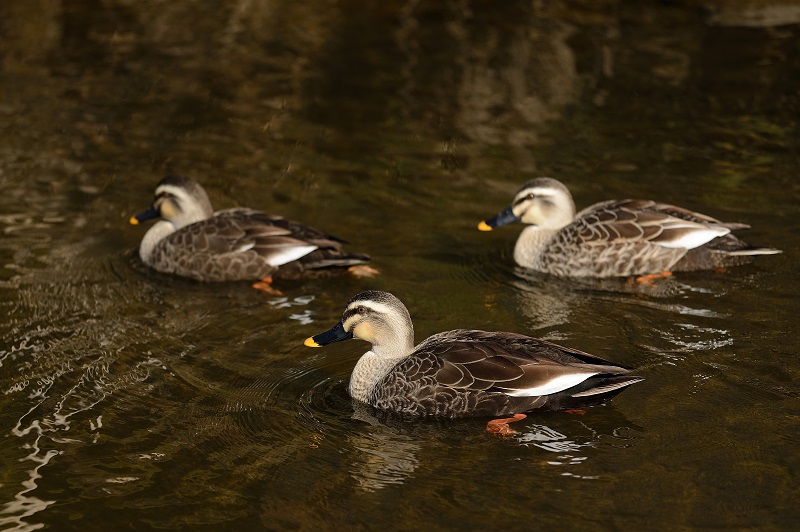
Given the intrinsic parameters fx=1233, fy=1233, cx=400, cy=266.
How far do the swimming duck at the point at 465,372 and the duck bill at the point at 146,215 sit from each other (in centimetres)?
424

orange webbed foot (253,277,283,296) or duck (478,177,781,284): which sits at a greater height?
duck (478,177,781,284)

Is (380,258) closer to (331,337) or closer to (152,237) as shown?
(152,237)

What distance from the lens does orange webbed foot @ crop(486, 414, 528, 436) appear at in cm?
852

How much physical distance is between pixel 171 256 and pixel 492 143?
195 inches

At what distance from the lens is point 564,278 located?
39.8 ft

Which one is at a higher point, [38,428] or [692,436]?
[692,436]

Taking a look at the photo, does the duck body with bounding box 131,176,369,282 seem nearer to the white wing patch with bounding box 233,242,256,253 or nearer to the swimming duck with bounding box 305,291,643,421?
the white wing patch with bounding box 233,242,256,253

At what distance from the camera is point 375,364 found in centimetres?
929

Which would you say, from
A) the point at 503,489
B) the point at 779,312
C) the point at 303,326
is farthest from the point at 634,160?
the point at 503,489

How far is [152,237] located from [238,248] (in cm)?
113

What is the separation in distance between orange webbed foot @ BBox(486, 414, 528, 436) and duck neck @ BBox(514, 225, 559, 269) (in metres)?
3.85

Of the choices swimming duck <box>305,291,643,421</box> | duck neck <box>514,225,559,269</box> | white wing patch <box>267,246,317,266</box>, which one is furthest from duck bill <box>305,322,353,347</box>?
duck neck <box>514,225,559,269</box>

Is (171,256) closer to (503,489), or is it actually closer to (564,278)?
(564,278)

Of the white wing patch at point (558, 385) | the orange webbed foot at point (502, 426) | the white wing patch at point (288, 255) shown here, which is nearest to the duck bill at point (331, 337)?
the orange webbed foot at point (502, 426)
